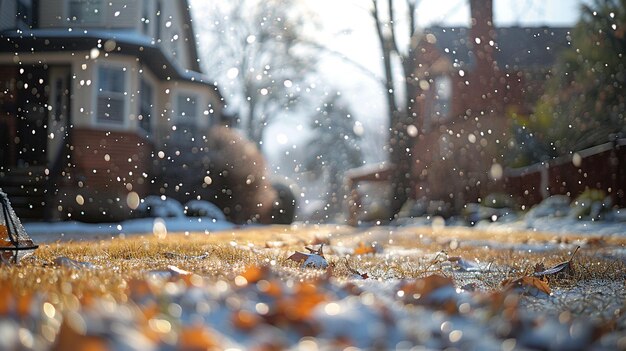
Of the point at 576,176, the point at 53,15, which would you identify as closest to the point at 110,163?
the point at 53,15

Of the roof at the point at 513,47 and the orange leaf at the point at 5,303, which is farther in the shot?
the roof at the point at 513,47

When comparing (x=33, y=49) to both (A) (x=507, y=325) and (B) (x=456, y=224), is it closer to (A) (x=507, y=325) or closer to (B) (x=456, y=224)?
(B) (x=456, y=224)

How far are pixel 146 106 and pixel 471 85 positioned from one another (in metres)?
12.9

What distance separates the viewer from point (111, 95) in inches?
605

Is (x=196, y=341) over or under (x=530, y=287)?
over

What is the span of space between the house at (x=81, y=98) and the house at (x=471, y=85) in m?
8.83

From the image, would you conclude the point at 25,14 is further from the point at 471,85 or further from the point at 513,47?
the point at 513,47

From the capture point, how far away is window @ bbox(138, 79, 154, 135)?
16.5 metres

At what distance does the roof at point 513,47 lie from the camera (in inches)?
941

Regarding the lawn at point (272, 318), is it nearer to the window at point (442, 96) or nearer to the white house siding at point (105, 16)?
the white house siding at point (105, 16)

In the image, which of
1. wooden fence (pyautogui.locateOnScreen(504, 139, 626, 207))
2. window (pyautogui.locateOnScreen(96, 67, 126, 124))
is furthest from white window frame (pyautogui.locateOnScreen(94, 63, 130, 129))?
wooden fence (pyautogui.locateOnScreen(504, 139, 626, 207))

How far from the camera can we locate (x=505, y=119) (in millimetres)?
21734

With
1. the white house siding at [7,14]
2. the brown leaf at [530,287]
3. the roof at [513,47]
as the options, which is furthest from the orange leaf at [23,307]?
the roof at [513,47]

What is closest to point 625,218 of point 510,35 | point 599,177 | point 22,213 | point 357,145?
point 599,177
